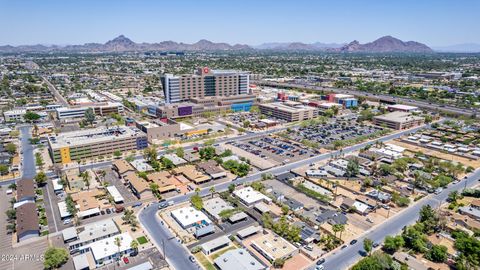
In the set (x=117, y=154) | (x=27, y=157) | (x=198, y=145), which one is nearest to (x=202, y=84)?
(x=198, y=145)

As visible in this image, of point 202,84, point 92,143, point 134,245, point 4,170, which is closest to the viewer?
point 134,245

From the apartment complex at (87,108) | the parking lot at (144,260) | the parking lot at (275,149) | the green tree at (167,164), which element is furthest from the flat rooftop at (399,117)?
the apartment complex at (87,108)

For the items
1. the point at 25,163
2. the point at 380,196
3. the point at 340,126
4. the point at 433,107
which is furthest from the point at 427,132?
the point at 25,163

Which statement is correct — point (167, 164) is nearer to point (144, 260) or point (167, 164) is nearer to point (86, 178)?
point (86, 178)

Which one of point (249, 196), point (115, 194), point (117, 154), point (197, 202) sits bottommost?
point (249, 196)

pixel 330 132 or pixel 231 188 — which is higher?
pixel 330 132

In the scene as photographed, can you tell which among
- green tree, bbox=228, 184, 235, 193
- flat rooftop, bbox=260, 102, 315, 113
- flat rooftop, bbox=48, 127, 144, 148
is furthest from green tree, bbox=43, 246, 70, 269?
flat rooftop, bbox=260, 102, 315, 113

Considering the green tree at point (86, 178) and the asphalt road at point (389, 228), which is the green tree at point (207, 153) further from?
the asphalt road at point (389, 228)

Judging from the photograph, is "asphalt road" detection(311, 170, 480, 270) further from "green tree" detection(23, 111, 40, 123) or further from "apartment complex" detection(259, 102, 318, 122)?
"green tree" detection(23, 111, 40, 123)
